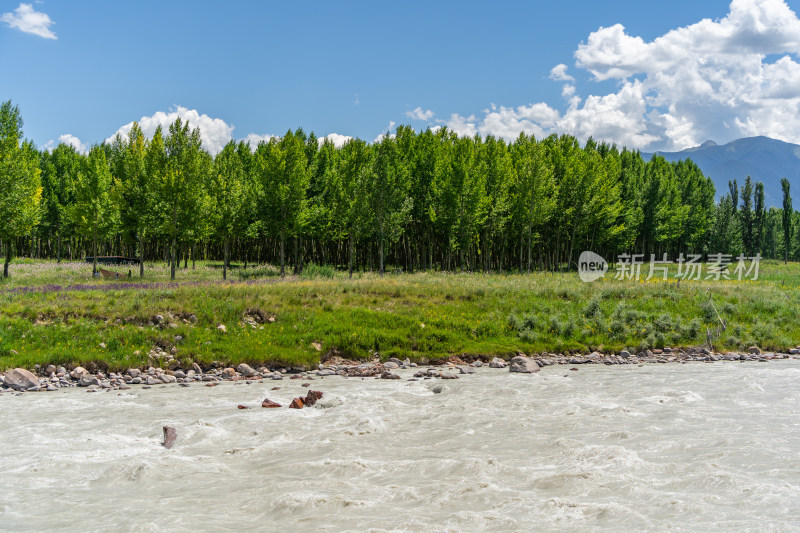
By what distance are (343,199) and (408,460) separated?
3944 centimetres

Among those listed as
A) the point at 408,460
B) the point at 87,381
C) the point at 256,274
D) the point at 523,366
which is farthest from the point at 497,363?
the point at 256,274

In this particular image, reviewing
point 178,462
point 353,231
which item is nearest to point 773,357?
point 178,462

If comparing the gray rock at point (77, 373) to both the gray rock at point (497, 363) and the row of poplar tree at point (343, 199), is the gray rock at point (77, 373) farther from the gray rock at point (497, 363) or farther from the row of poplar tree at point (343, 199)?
the row of poplar tree at point (343, 199)

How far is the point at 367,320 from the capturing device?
2555 centimetres

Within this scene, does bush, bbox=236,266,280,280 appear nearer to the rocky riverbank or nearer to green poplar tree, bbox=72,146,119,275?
green poplar tree, bbox=72,146,119,275

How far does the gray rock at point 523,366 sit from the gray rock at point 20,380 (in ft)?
54.7

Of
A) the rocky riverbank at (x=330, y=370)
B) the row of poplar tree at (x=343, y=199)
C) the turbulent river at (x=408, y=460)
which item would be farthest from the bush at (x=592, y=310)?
the row of poplar tree at (x=343, y=199)

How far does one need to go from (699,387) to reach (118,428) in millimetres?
17049

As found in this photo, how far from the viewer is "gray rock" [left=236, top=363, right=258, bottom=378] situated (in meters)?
19.6

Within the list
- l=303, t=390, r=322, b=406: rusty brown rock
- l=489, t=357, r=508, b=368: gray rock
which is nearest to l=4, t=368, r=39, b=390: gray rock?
l=303, t=390, r=322, b=406: rusty brown rock

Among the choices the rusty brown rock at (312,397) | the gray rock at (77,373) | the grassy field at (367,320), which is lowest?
the gray rock at (77,373)

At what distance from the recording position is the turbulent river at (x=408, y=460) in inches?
298

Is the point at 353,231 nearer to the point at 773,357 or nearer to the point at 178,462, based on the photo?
the point at 773,357

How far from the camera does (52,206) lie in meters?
63.4
